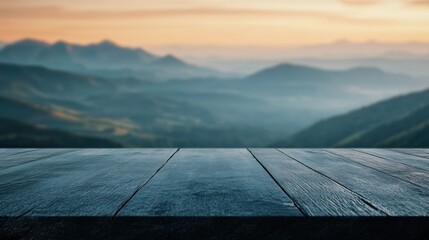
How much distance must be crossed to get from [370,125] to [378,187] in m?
131

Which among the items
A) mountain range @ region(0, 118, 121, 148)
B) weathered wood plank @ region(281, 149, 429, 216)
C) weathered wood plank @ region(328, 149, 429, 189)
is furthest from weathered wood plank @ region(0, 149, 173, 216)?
mountain range @ region(0, 118, 121, 148)

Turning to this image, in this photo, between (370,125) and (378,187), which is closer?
(378,187)

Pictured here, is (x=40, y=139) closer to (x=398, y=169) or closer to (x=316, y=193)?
(x=398, y=169)

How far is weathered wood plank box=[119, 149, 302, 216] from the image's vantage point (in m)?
1.29

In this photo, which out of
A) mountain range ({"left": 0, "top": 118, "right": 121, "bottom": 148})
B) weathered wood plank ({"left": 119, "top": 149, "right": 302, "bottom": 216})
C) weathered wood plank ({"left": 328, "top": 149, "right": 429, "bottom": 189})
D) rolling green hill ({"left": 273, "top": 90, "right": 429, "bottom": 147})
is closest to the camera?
weathered wood plank ({"left": 119, "top": 149, "right": 302, "bottom": 216})

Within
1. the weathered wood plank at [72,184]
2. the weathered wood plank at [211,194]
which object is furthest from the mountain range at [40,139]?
the weathered wood plank at [211,194]

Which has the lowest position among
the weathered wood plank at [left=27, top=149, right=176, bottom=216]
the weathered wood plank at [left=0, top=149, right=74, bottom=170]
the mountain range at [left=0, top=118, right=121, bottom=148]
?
the weathered wood plank at [left=27, top=149, right=176, bottom=216]

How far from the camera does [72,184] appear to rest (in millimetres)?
1791

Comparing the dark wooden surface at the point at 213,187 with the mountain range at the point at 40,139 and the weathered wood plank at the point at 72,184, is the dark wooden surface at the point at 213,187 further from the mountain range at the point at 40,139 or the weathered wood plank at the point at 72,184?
the mountain range at the point at 40,139

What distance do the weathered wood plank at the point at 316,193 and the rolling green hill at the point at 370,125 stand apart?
3730 inches

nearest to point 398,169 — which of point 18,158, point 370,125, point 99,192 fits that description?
point 99,192

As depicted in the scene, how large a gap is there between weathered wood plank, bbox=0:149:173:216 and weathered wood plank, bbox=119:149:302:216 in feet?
0.30

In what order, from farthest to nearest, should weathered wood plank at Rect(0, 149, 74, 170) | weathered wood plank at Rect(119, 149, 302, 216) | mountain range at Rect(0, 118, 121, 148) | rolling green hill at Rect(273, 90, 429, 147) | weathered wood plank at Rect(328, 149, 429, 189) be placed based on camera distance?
1. mountain range at Rect(0, 118, 121, 148)
2. rolling green hill at Rect(273, 90, 429, 147)
3. weathered wood plank at Rect(0, 149, 74, 170)
4. weathered wood plank at Rect(328, 149, 429, 189)
5. weathered wood plank at Rect(119, 149, 302, 216)

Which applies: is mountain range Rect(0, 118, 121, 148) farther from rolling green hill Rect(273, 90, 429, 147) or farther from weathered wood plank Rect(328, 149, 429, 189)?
weathered wood plank Rect(328, 149, 429, 189)
